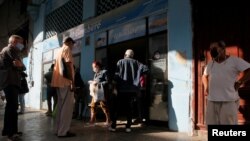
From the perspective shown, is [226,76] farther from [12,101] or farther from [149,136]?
[12,101]

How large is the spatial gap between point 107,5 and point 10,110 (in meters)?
5.52

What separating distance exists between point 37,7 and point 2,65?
10.8 m

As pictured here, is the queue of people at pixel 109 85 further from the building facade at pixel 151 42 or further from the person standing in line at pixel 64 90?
the building facade at pixel 151 42

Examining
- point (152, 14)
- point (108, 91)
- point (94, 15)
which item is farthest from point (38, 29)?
point (152, 14)

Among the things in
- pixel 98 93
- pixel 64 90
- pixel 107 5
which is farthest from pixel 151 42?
pixel 107 5

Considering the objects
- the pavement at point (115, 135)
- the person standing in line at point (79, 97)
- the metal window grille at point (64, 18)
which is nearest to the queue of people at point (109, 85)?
the pavement at point (115, 135)

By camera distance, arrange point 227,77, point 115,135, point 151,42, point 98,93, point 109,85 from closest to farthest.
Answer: point 227,77 < point 115,135 < point 98,93 < point 151,42 < point 109,85

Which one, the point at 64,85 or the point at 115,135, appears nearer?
the point at 64,85

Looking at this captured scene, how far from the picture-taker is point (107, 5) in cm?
1064

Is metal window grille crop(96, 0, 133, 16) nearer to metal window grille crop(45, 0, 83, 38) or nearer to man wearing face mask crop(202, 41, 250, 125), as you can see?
metal window grille crop(45, 0, 83, 38)

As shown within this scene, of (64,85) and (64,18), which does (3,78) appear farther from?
(64,18)

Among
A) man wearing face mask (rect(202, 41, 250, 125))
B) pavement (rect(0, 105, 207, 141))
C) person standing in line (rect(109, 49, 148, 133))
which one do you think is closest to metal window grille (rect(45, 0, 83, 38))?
person standing in line (rect(109, 49, 148, 133))

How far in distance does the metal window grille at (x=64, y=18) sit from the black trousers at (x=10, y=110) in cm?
645

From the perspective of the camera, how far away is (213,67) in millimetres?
4680
